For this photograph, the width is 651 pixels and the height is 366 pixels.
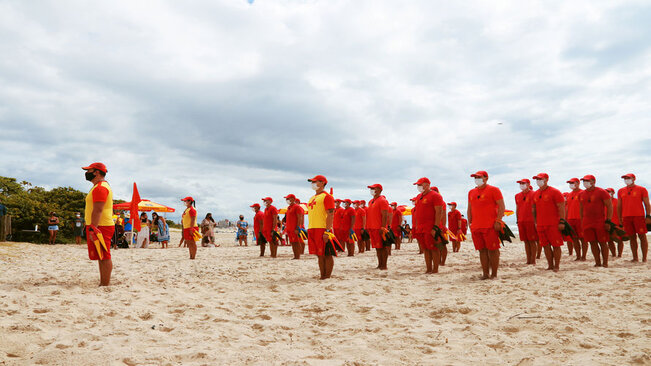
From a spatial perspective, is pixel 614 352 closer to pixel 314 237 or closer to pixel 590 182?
pixel 314 237

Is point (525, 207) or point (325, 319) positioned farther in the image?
point (525, 207)

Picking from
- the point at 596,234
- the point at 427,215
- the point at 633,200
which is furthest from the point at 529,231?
the point at 427,215

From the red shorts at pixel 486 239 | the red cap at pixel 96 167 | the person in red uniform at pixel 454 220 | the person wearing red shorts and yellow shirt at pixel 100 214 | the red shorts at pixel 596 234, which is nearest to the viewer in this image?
the person wearing red shorts and yellow shirt at pixel 100 214

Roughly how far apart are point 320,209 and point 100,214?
3560 mm

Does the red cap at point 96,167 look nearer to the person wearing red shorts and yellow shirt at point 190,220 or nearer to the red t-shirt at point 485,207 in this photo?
the person wearing red shorts and yellow shirt at point 190,220

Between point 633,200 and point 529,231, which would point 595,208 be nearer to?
point 529,231

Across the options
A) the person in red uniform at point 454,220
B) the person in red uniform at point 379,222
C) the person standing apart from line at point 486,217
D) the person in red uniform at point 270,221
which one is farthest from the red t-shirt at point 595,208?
the person in red uniform at point 270,221

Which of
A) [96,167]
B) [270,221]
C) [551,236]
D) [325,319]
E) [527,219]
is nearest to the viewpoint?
[325,319]

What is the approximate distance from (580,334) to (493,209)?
3406 millimetres

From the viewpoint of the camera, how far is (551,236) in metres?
8.08

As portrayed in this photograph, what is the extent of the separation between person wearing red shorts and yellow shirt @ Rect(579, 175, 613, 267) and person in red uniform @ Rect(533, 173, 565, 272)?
96cm

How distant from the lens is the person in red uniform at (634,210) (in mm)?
9297

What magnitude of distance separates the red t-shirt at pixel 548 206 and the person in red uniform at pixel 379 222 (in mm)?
3075

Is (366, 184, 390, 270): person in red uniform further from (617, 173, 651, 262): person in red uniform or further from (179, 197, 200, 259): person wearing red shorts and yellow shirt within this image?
(617, 173, 651, 262): person in red uniform
